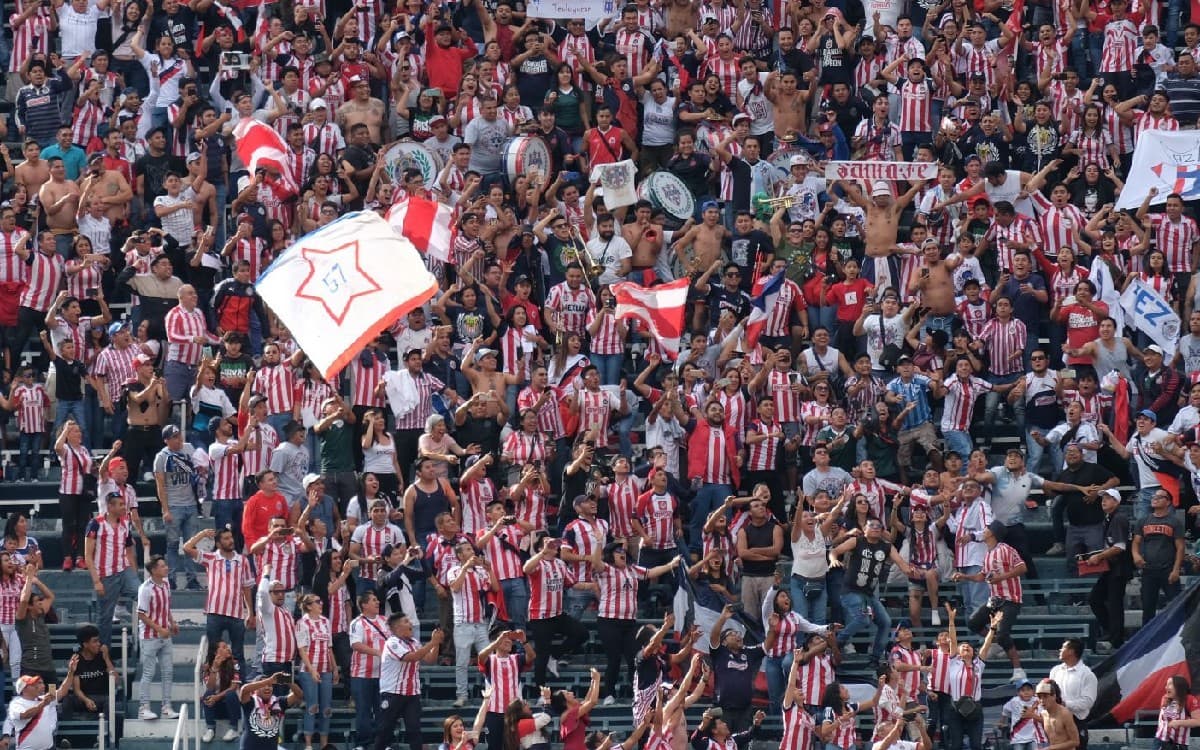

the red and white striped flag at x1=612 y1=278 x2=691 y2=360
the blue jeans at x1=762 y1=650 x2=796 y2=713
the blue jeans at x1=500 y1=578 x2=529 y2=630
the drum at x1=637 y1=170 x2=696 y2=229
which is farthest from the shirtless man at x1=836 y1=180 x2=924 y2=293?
the blue jeans at x1=500 y1=578 x2=529 y2=630

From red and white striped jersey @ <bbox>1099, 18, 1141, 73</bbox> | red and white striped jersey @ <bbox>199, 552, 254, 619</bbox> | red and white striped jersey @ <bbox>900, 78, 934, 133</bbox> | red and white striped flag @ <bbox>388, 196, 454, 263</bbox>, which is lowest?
red and white striped jersey @ <bbox>199, 552, 254, 619</bbox>

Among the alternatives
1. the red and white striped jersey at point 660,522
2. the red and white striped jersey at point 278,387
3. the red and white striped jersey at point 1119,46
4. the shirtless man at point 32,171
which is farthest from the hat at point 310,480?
the red and white striped jersey at point 1119,46

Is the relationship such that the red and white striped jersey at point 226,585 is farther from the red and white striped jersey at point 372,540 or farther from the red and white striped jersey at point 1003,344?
the red and white striped jersey at point 1003,344

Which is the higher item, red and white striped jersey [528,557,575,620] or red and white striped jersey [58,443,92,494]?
red and white striped jersey [58,443,92,494]

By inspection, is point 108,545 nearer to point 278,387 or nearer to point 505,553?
point 278,387

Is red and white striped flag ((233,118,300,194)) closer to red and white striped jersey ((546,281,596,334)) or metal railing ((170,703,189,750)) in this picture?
red and white striped jersey ((546,281,596,334))

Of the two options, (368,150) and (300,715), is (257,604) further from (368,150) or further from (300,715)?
(368,150)

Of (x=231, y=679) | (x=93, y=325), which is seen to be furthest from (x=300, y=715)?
(x=93, y=325)

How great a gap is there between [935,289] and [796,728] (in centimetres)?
603

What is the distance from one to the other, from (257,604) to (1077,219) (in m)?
10.3

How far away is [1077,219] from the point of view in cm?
2973

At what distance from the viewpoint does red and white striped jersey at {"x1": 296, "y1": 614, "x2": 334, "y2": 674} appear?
80.1 ft

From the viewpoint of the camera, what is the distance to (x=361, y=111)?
100ft

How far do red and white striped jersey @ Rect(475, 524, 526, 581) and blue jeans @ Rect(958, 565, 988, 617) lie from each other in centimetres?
421
